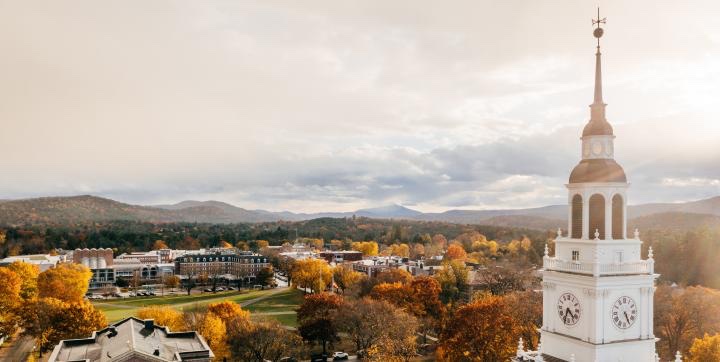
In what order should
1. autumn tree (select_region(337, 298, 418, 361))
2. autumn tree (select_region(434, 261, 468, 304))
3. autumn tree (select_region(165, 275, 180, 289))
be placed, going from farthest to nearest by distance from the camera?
autumn tree (select_region(165, 275, 180, 289)), autumn tree (select_region(434, 261, 468, 304)), autumn tree (select_region(337, 298, 418, 361))

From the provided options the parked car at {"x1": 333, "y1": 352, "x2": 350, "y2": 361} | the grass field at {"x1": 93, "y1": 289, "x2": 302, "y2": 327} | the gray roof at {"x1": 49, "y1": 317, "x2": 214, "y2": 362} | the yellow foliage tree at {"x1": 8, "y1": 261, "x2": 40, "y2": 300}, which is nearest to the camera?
the gray roof at {"x1": 49, "y1": 317, "x2": 214, "y2": 362}

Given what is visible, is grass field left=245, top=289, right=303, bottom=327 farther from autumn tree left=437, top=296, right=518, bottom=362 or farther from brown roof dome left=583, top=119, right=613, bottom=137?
brown roof dome left=583, top=119, right=613, bottom=137

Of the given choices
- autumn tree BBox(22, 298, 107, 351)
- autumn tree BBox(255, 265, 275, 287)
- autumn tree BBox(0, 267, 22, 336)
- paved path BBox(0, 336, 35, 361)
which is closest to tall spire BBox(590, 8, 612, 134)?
autumn tree BBox(22, 298, 107, 351)

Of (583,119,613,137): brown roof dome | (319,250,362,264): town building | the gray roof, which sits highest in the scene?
(583,119,613,137): brown roof dome

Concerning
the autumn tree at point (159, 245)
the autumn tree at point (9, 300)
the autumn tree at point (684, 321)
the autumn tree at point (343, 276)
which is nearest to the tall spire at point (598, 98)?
the autumn tree at point (684, 321)

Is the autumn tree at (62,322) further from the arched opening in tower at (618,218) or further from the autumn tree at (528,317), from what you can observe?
the arched opening in tower at (618,218)

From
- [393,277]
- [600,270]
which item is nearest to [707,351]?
[600,270]

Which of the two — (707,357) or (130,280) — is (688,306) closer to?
(707,357)
